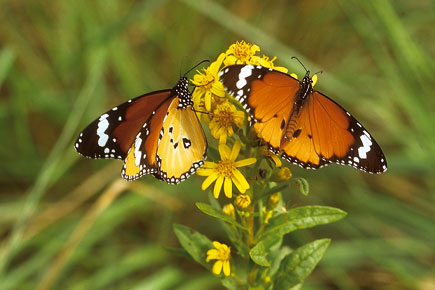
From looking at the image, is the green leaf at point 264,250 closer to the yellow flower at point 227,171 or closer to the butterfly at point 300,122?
the yellow flower at point 227,171

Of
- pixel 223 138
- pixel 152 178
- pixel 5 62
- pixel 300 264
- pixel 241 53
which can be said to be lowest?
pixel 300 264

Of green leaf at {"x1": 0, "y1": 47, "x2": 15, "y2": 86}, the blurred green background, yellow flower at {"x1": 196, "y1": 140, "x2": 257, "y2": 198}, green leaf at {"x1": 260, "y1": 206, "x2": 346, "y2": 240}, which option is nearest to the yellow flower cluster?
yellow flower at {"x1": 196, "y1": 140, "x2": 257, "y2": 198}

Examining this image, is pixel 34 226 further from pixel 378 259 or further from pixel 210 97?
pixel 378 259

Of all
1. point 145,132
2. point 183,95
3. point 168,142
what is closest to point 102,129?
point 145,132

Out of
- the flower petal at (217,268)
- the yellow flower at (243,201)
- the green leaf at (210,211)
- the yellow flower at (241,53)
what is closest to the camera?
the green leaf at (210,211)

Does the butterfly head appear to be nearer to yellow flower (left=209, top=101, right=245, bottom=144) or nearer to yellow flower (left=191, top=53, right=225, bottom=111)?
yellow flower (left=191, top=53, right=225, bottom=111)

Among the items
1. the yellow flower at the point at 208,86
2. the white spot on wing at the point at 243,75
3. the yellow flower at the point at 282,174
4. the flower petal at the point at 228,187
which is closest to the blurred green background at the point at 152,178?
the yellow flower at the point at 208,86

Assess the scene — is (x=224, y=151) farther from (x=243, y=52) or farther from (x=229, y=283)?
(x=229, y=283)
